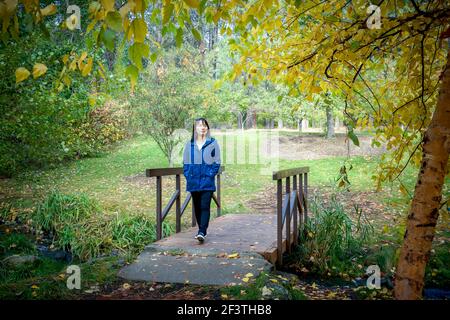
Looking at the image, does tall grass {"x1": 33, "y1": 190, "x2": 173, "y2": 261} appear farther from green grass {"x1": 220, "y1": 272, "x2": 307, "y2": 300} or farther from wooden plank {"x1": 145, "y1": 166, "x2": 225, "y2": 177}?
green grass {"x1": 220, "y1": 272, "x2": 307, "y2": 300}

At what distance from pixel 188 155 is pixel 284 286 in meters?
2.44

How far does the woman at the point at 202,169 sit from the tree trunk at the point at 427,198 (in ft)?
11.1

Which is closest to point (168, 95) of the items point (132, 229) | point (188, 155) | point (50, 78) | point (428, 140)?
point (50, 78)

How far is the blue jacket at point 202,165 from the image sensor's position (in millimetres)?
5801

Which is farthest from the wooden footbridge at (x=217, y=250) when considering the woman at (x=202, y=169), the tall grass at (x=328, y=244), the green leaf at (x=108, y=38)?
the green leaf at (x=108, y=38)

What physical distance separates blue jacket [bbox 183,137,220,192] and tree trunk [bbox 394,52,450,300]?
338 cm

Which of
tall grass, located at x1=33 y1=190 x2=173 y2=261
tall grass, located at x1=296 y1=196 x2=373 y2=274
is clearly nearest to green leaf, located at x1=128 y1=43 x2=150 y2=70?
tall grass, located at x1=296 y1=196 x2=373 y2=274

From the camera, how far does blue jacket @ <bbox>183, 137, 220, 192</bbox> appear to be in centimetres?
580

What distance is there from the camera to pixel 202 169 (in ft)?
19.1

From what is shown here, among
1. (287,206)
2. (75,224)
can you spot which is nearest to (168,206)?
(287,206)

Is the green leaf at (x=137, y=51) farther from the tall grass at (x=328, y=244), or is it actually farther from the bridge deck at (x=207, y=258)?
the tall grass at (x=328, y=244)

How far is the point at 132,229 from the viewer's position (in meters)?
8.25

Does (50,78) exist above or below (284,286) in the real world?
above
